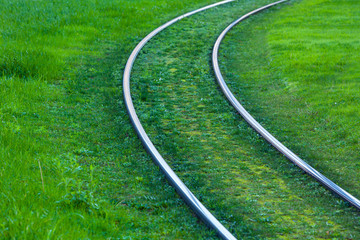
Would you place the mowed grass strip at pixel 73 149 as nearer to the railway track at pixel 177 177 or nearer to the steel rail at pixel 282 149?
the railway track at pixel 177 177

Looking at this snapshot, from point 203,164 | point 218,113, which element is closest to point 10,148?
point 203,164

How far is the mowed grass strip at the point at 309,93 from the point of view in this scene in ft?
20.7

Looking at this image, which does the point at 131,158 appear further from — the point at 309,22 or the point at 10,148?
the point at 309,22

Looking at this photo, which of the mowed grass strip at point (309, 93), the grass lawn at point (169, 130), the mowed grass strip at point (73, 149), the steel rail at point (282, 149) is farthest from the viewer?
the mowed grass strip at point (309, 93)

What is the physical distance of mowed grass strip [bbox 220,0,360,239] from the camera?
6312 millimetres

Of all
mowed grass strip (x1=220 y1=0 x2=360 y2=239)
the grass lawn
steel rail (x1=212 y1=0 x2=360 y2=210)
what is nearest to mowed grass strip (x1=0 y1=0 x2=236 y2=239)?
the grass lawn

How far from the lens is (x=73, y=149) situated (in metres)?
7.59

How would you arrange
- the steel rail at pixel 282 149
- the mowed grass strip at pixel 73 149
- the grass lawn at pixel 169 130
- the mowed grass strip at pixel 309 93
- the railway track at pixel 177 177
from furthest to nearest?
the mowed grass strip at pixel 309 93 → the steel rail at pixel 282 149 → the grass lawn at pixel 169 130 → the railway track at pixel 177 177 → the mowed grass strip at pixel 73 149

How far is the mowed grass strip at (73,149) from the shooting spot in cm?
524

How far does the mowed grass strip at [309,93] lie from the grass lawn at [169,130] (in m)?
0.03

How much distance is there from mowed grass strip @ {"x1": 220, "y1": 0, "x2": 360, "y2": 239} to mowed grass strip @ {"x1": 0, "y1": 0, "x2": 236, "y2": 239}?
1911mm

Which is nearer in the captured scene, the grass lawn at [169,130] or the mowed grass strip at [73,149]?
the mowed grass strip at [73,149]

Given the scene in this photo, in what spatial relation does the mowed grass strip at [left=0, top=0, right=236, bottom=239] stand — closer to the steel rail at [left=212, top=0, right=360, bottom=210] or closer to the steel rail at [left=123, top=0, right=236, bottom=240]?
the steel rail at [left=123, top=0, right=236, bottom=240]

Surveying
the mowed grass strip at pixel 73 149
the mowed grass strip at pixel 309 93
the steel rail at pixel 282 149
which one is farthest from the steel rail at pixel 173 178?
the steel rail at pixel 282 149
